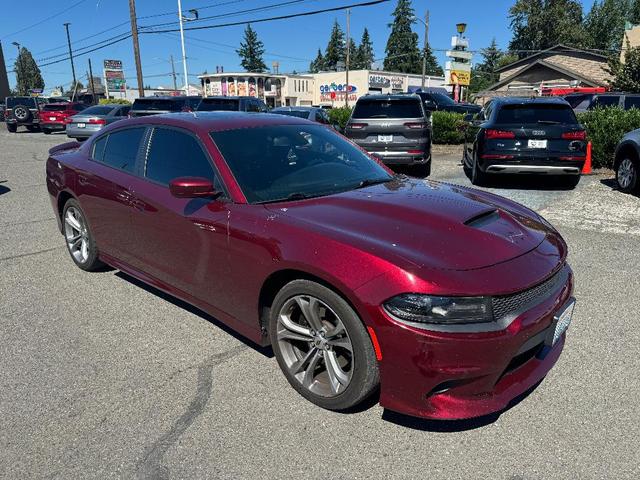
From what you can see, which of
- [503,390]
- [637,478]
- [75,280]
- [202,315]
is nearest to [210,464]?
[503,390]

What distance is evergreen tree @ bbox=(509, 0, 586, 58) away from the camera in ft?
231

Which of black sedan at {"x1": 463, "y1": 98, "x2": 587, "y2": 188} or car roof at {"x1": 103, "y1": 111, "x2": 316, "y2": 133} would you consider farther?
black sedan at {"x1": 463, "y1": 98, "x2": 587, "y2": 188}

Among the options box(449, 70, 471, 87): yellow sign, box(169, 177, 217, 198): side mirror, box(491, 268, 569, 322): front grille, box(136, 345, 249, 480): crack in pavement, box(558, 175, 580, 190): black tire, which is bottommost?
box(136, 345, 249, 480): crack in pavement

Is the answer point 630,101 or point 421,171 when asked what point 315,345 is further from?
point 630,101

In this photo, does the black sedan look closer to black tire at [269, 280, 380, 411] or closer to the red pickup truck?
black tire at [269, 280, 380, 411]

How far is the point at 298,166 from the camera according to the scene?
139 inches

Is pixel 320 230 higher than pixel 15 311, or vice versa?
pixel 320 230

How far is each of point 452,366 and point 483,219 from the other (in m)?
1.07

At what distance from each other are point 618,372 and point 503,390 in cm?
122


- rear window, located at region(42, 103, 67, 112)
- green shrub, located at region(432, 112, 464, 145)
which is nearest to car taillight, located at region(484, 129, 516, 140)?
green shrub, located at region(432, 112, 464, 145)

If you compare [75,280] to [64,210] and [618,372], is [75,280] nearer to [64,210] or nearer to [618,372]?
[64,210]

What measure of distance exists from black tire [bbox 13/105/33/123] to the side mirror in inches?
1186

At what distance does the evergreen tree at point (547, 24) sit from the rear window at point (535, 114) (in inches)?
2758

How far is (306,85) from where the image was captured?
7250cm
